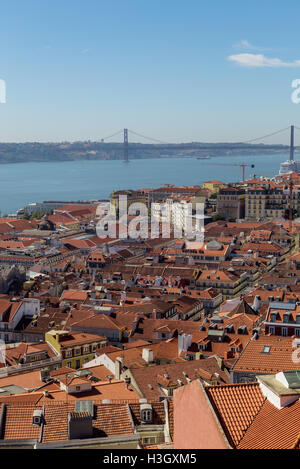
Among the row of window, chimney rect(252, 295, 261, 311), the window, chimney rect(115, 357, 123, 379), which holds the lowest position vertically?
the row of window

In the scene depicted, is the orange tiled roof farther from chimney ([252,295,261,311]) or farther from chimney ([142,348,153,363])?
chimney ([252,295,261,311])

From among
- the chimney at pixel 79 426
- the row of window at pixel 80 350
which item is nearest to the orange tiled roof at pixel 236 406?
the chimney at pixel 79 426

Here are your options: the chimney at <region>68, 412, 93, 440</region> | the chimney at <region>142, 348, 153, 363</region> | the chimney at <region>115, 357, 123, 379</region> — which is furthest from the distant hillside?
the chimney at <region>68, 412, 93, 440</region>

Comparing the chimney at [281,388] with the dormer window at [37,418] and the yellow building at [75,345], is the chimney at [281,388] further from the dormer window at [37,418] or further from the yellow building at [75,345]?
the yellow building at [75,345]

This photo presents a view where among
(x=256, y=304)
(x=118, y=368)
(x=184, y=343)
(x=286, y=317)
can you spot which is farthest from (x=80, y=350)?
(x=256, y=304)

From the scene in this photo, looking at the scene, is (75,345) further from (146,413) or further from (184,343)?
(146,413)

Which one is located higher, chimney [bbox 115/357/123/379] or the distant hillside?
the distant hillside

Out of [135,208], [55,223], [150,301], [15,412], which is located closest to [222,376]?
[15,412]
